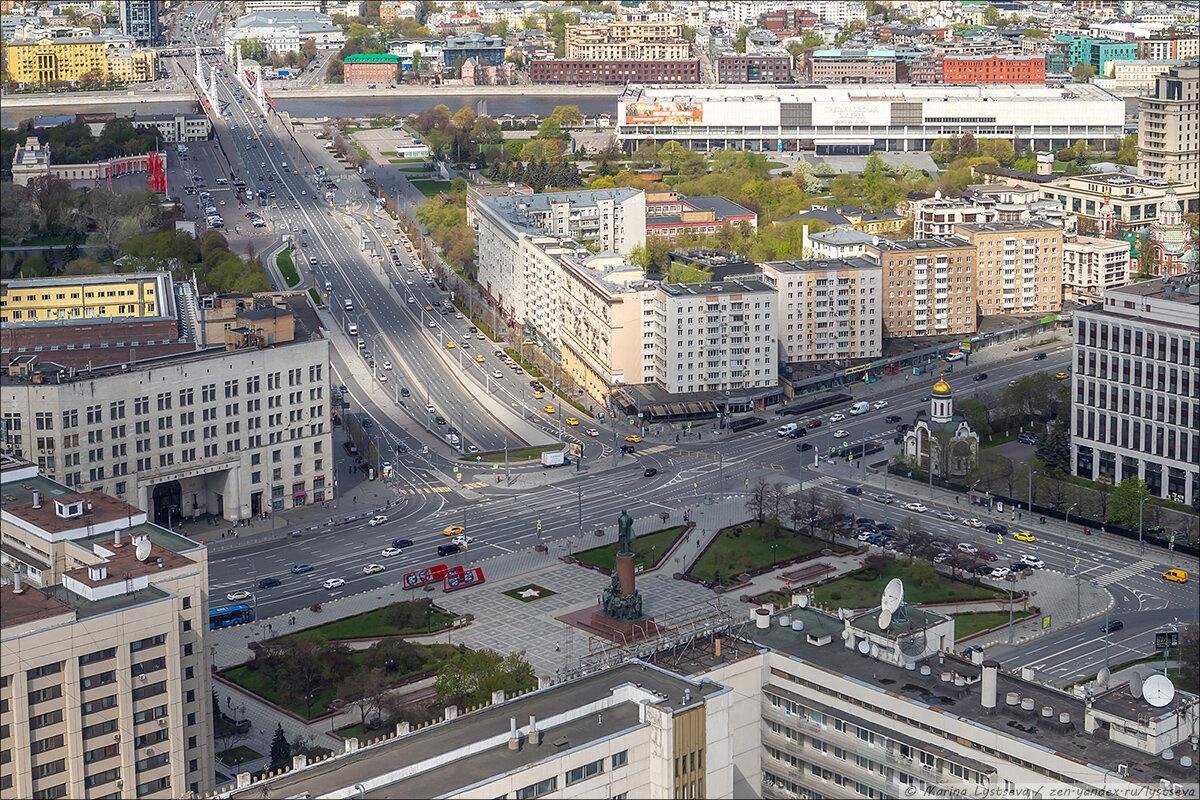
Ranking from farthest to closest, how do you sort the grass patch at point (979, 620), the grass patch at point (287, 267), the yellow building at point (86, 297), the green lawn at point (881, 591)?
the grass patch at point (287, 267) < the yellow building at point (86, 297) < the green lawn at point (881, 591) < the grass patch at point (979, 620)

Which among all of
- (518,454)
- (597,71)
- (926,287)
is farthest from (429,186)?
(518,454)

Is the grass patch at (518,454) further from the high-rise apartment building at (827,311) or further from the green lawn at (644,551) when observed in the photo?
the high-rise apartment building at (827,311)

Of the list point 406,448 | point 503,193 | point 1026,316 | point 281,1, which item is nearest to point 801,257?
point 1026,316

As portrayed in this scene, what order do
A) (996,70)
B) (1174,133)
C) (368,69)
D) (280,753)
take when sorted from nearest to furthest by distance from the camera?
(280,753), (1174,133), (996,70), (368,69)

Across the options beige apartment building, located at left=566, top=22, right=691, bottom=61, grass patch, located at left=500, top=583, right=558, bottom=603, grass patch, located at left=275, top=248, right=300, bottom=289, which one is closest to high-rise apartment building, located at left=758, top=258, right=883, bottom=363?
grass patch, located at left=275, top=248, right=300, bottom=289

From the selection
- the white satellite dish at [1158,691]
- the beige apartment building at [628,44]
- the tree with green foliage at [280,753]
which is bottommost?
the tree with green foliage at [280,753]

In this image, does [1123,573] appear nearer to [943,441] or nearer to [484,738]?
[943,441]

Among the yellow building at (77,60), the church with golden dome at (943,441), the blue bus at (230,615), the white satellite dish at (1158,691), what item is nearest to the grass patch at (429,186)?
the yellow building at (77,60)

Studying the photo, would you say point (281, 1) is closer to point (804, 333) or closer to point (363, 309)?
point (363, 309)
